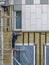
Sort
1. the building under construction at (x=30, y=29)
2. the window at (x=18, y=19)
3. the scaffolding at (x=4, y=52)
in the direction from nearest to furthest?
1. the scaffolding at (x=4, y=52)
2. the building under construction at (x=30, y=29)
3. the window at (x=18, y=19)

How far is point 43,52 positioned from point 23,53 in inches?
51.5

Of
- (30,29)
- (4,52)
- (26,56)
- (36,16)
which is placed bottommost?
(26,56)

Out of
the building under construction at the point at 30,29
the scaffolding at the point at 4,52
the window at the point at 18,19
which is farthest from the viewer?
the window at the point at 18,19

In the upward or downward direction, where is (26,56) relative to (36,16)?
downward

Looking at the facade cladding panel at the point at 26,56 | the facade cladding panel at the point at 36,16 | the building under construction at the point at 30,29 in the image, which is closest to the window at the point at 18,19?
the building under construction at the point at 30,29

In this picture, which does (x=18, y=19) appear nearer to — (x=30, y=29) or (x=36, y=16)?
(x=30, y=29)

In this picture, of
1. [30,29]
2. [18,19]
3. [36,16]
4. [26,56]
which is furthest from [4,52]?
[36,16]

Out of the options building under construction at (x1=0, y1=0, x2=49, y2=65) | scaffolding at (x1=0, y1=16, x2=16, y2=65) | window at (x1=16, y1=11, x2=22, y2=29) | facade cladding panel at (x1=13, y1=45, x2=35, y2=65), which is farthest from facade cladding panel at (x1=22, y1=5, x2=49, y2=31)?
scaffolding at (x1=0, y1=16, x2=16, y2=65)

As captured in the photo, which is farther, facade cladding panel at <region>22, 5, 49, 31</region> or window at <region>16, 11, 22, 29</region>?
window at <region>16, 11, 22, 29</region>

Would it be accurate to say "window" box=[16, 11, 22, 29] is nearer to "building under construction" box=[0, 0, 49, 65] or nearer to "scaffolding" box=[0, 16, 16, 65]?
"building under construction" box=[0, 0, 49, 65]

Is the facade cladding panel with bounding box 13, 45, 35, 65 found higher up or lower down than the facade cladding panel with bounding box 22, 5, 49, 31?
lower down

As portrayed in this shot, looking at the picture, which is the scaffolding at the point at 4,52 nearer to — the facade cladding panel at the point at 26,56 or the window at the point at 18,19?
the facade cladding panel at the point at 26,56

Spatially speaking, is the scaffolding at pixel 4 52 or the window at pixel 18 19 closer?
the scaffolding at pixel 4 52

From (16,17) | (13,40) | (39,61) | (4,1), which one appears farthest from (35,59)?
(4,1)
